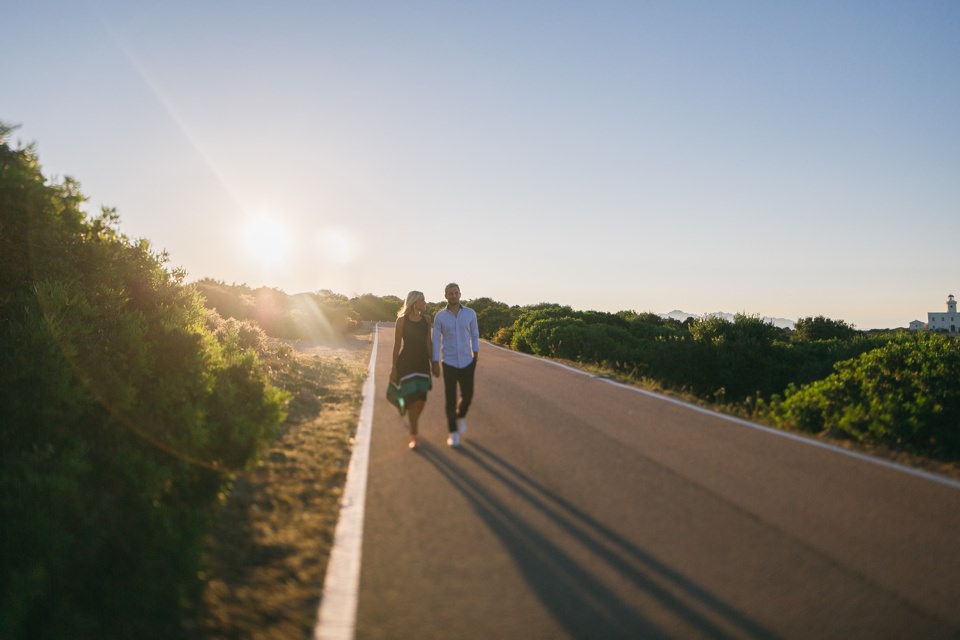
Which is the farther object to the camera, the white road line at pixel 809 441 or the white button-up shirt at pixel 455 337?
the white button-up shirt at pixel 455 337

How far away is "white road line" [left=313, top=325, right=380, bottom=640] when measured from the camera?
3.73 meters

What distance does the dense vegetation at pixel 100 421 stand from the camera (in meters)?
3.90

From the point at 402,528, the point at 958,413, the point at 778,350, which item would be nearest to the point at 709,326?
the point at 778,350

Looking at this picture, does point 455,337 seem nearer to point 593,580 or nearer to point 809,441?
point 809,441

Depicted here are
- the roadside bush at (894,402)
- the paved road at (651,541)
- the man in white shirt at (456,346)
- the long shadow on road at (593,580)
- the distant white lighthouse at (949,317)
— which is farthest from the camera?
the distant white lighthouse at (949,317)

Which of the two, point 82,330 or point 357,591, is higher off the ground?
point 82,330

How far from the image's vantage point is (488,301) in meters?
61.5

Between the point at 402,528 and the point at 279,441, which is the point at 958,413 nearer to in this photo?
the point at 402,528

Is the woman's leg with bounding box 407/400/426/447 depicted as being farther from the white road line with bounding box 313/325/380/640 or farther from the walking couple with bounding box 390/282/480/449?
the white road line with bounding box 313/325/380/640

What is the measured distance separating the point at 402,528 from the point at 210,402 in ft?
10.6

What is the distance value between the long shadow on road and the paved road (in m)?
0.01

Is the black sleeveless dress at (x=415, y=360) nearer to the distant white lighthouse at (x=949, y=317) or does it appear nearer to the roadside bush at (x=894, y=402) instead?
the roadside bush at (x=894, y=402)

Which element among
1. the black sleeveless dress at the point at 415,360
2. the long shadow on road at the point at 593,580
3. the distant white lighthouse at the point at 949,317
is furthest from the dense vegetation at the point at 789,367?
the distant white lighthouse at the point at 949,317

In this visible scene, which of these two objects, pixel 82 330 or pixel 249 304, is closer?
pixel 82 330
